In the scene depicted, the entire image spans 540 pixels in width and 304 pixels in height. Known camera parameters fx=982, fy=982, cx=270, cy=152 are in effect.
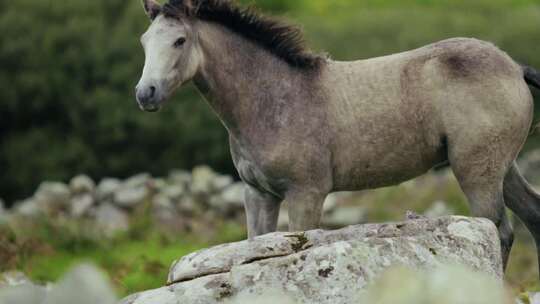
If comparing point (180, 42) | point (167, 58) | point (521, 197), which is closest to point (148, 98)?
point (167, 58)

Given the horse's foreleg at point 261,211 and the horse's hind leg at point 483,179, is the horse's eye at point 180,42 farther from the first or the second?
the horse's hind leg at point 483,179

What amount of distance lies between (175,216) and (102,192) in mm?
1133

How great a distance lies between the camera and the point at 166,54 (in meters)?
5.27

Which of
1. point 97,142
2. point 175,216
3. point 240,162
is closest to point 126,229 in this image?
point 175,216

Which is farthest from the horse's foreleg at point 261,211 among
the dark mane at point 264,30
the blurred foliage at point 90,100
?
the blurred foliage at point 90,100

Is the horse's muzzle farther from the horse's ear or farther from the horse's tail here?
the horse's tail

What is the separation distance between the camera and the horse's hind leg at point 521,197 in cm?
586

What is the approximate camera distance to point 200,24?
5621 millimetres

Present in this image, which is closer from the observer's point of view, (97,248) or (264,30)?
(264,30)

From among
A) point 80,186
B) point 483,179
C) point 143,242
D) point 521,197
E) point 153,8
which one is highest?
point 153,8

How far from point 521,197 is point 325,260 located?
2580mm

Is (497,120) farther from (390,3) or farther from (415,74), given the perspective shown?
(390,3)

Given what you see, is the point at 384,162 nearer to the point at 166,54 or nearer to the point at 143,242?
the point at 166,54

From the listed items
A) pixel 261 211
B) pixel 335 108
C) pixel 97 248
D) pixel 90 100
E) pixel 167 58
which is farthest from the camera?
pixel 90 100
